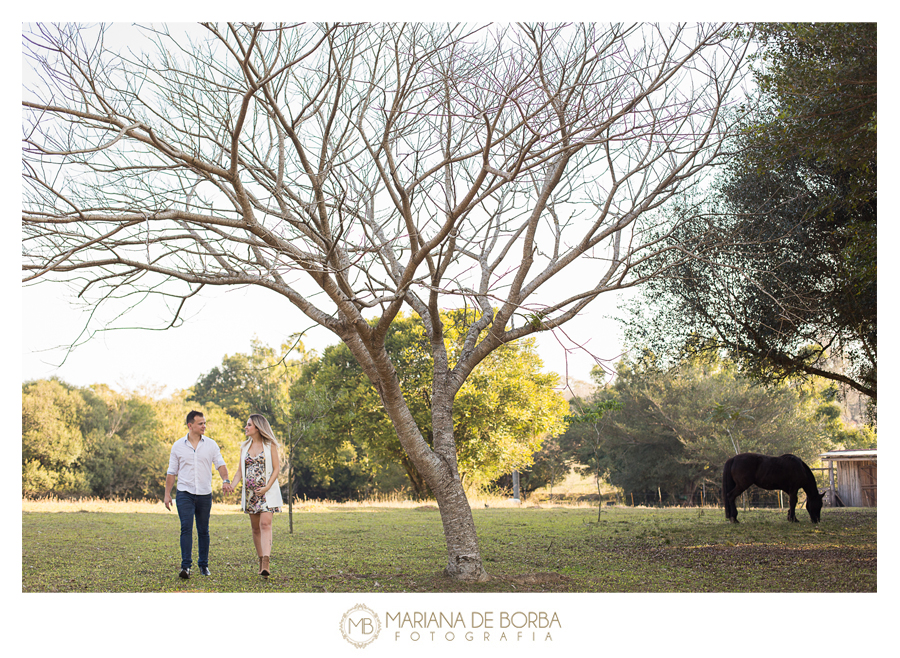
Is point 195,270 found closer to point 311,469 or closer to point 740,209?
point 740,209

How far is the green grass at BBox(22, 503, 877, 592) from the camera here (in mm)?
5496

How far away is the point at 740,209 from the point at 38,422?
19.0 m

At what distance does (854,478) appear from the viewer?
14.2m

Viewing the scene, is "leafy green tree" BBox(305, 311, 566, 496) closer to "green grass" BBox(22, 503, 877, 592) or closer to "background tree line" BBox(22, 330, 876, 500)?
"background tree line" BBox(22, 330, 876, 500)

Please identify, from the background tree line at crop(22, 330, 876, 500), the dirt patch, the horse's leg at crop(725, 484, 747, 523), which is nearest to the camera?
the dirt patch

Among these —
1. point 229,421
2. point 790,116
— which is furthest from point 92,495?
point 790,116

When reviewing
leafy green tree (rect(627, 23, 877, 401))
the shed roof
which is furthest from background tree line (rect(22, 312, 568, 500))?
leafy green tree (rect(627, 23, 877, 401))
